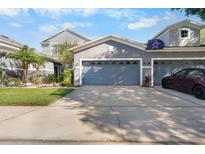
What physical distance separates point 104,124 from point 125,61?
11971mm

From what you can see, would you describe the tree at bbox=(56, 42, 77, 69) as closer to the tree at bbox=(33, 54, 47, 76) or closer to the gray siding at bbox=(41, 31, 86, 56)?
the gray siding at bbox=(41, 31, 86, 56)

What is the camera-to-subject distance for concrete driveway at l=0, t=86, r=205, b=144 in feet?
15.9

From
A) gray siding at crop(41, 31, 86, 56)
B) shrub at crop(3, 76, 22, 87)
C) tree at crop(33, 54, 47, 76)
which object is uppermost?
gray siding at crop(41, 31, 86, 56)

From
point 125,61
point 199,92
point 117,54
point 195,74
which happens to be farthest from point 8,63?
point 199,92

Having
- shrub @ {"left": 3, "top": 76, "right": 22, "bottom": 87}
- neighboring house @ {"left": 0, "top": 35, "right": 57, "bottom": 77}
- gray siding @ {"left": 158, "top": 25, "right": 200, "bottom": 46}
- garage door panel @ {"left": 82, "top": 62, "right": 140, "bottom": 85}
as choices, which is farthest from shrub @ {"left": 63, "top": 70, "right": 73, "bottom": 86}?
gray siding @ {"left": 158, "top": 25, "right": 200, "bottom": 46}

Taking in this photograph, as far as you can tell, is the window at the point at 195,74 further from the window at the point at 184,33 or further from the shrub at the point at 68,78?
the window at the point at 184,33

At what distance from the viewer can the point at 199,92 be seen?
426 inches

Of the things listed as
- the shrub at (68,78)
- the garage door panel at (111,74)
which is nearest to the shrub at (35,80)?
the shrub at (68,78)

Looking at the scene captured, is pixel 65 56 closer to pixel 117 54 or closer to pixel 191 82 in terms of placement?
pixel 117 54

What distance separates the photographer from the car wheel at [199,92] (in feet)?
→ 34.5

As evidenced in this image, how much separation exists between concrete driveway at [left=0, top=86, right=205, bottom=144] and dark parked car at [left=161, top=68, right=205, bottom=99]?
2197mm
